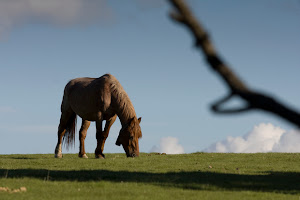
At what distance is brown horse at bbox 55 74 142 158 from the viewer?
860 inches

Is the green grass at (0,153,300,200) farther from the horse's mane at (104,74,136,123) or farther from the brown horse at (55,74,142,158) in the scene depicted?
the horse's mane at (104,74,136,123)

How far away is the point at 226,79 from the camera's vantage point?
160 inches

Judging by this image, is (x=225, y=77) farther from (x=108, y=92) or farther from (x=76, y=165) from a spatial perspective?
(x=108, y=92)

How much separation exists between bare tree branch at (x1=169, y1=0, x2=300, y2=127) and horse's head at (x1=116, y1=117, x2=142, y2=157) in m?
17.3

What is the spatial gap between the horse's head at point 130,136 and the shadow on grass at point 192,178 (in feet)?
16.2

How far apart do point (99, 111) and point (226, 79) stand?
62.6ft

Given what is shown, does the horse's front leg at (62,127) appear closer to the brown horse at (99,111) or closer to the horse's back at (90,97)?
the brown horse at (99,111)

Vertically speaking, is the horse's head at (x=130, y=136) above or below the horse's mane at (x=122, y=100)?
below

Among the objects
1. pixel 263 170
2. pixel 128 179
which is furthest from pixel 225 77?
pixel 263 170

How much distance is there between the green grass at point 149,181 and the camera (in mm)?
12319

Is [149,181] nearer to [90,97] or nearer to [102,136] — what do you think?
[102,136]

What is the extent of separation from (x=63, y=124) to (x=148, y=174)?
11.1 meters

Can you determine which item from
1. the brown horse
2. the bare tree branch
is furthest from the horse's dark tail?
the bare tree branch

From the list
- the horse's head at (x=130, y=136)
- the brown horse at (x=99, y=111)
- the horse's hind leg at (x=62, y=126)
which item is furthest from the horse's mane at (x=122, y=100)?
the horse's hind leg at (x=62, y=126)
